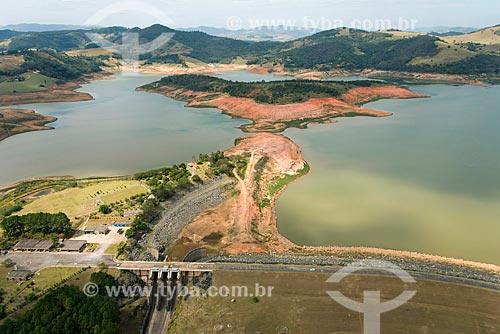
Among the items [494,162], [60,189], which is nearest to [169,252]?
[60,189]

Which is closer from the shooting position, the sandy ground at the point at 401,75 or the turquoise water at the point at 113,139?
the turquoise water at the point at 113,139

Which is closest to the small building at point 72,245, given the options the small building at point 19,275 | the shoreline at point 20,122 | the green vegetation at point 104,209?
the small building at point 19,275

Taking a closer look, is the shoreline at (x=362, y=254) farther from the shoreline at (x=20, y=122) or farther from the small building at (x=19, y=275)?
the shoreline at (x=20, y=122)

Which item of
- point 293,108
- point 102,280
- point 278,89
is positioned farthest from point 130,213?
point 278,89

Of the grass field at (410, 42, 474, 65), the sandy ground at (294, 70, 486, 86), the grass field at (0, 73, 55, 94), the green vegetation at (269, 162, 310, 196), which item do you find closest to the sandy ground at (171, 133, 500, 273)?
the green vegetation at (269, 162, 310, 196)

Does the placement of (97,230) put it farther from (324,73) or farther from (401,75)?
(401,75)
